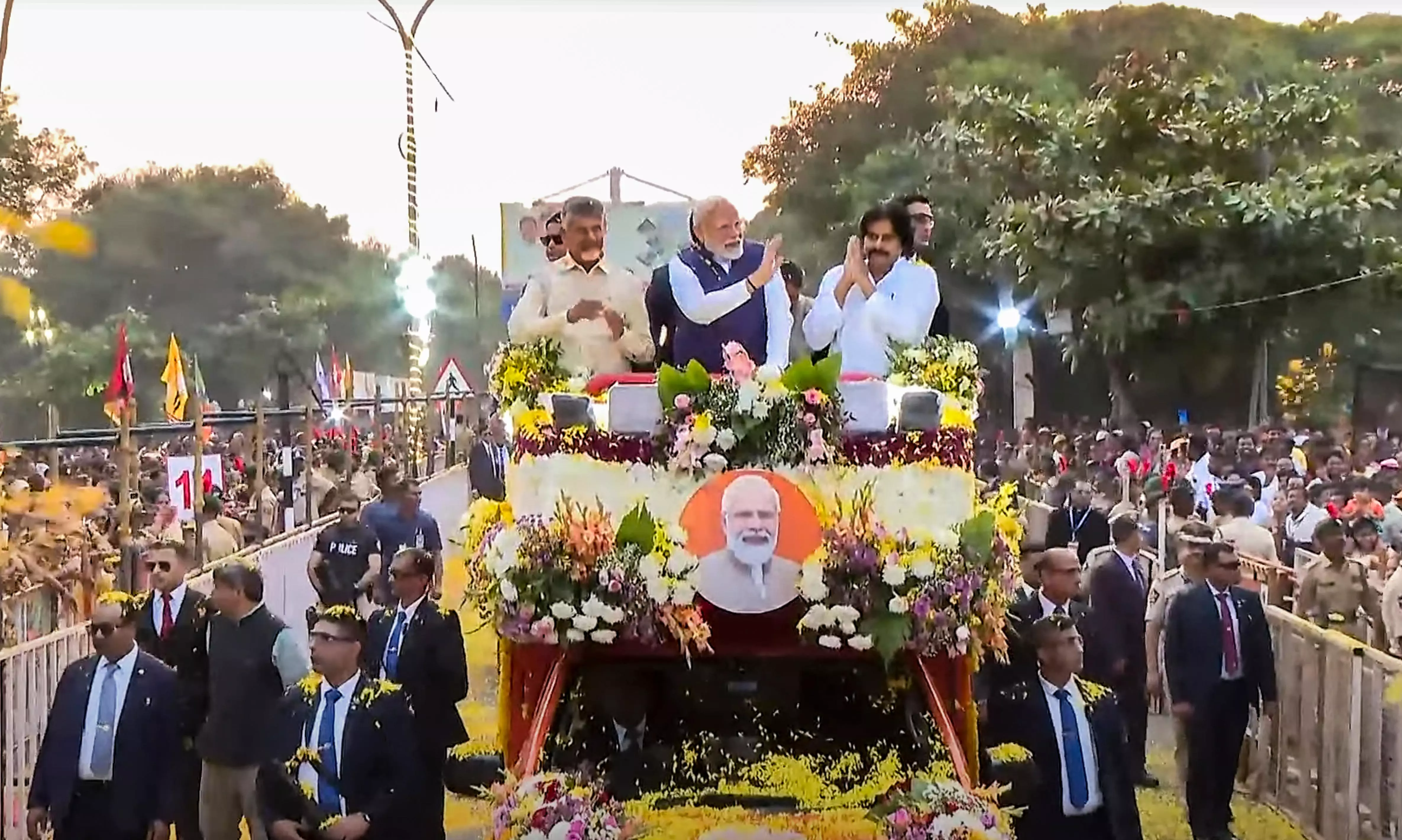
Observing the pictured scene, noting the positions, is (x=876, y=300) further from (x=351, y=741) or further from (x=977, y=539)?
(x=351, y=741)

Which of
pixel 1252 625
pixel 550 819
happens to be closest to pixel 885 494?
pixel 550 819

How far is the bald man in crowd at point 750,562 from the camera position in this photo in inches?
161

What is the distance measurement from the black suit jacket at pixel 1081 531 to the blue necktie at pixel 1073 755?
199 cm

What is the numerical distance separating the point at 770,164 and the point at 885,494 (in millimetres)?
5280

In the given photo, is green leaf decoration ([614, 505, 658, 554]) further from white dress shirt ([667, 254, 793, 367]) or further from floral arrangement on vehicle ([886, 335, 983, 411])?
floral arrangement on vehicle ([886, 335, 983, 411])

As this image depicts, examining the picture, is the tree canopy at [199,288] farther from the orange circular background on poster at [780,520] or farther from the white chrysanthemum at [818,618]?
the white chrysanthemum at [818,618]

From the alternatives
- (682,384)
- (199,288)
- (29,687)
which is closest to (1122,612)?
(682,384)

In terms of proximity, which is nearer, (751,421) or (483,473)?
(751,421)

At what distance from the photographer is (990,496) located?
4.73m

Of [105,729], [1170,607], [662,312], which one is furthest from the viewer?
[1170,607]

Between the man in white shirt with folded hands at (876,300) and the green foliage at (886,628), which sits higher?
the man in white shirt with folded hands at (876,300)

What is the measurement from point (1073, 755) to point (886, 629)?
1606 mm

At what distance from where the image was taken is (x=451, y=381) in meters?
10.7

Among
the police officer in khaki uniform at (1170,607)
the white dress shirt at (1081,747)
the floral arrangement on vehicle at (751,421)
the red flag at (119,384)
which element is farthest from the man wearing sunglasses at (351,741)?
the police officer in khaki uniform at (1170,607)
